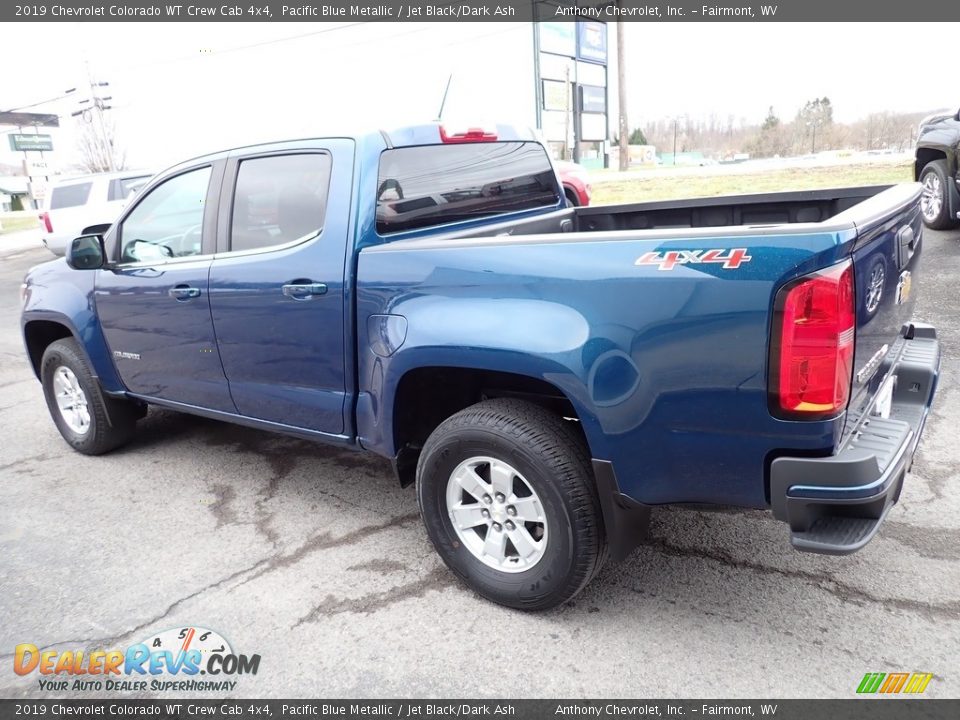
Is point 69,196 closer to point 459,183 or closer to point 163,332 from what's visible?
point 163,332

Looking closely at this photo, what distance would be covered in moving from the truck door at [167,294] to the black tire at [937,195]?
24.6 ft

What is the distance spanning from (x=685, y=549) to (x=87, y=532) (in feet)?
9.60

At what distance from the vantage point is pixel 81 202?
1552cm

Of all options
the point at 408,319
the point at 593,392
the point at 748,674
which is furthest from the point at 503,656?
the point at 408,319

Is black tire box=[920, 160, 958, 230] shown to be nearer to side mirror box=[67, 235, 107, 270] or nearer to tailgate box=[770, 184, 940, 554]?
tailgate box=[770, 184, 940, 554]

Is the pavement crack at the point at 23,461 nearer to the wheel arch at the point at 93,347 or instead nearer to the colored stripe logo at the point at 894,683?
the wheel arch at the point at 93,347

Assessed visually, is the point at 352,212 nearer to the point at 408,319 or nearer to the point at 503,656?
the point at 408,319

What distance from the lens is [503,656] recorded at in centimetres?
258

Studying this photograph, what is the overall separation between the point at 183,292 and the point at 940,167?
8014 mm

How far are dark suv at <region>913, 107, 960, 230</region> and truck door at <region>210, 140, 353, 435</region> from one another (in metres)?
7.11

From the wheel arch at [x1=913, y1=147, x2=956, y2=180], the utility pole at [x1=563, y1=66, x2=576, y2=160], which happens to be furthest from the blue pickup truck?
the utility pole at [x1=563, y1=66, x2=576, y2=160]

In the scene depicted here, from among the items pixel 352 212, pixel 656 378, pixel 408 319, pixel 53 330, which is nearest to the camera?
pixel 656 378

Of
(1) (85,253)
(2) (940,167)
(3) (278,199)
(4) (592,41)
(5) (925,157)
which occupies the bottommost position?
(1) (85,253)

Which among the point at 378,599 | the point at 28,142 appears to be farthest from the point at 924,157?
the point at 28,142
